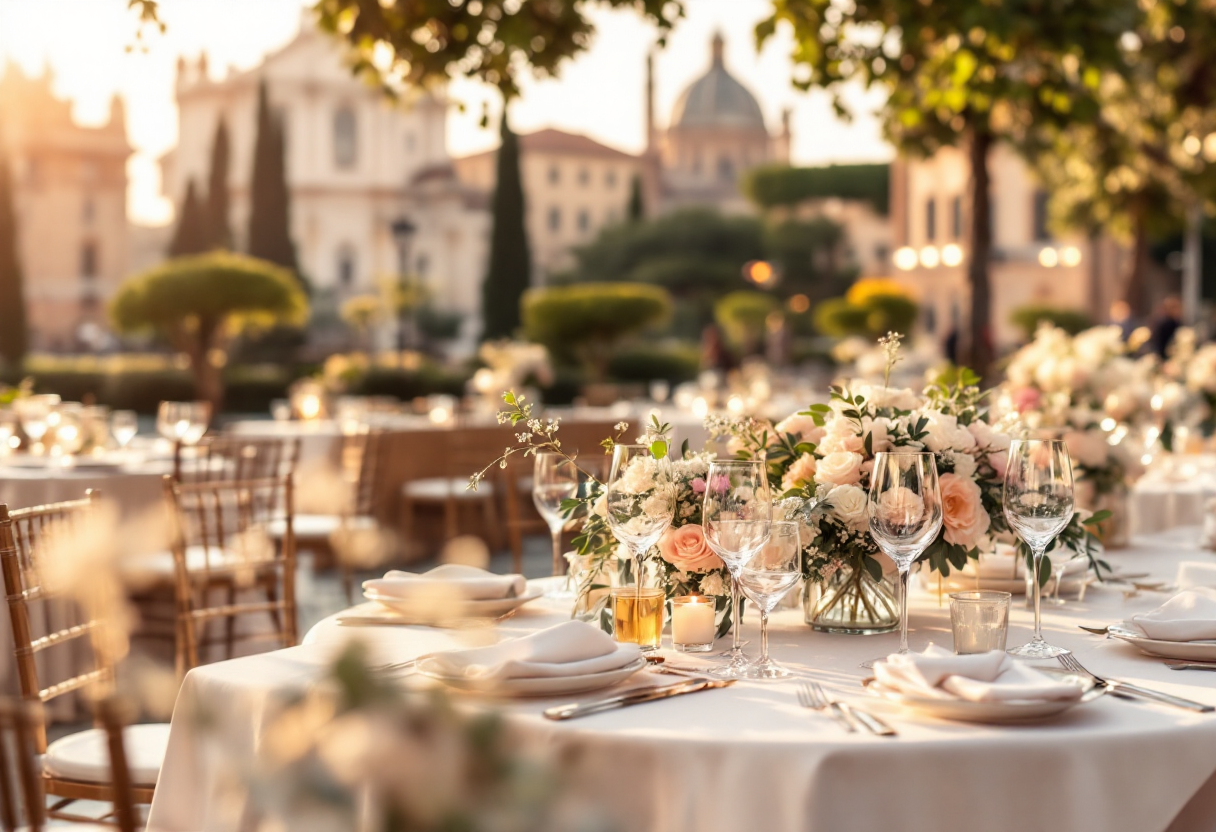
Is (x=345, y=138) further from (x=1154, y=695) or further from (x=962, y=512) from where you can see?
(x=1154, y=695)

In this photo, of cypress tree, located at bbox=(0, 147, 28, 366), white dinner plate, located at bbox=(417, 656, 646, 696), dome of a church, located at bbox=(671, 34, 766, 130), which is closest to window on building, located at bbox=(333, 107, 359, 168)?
cypress tree, located at bbox=(0, 147, 28, 366)

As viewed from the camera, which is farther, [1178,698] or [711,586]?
[711,586]

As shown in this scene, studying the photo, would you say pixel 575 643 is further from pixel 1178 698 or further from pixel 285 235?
pixel 285 235

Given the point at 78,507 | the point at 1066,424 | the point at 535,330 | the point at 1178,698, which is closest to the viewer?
the point at 1178,698

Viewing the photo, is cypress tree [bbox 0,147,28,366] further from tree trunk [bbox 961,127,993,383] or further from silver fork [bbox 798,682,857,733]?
silver fork [bbox 798,682,857,733]

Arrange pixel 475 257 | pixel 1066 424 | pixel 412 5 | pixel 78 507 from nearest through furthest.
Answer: pixel 78 507
pixel 1066 424
pixel 412 5
pixel 475 257

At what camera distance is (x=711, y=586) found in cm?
236

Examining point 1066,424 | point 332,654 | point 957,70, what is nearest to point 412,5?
point 957,70

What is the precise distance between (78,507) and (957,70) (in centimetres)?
459

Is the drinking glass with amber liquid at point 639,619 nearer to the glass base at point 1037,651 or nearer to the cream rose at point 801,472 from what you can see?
the cream rose at point 801,472

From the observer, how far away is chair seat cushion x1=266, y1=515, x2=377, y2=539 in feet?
22.6

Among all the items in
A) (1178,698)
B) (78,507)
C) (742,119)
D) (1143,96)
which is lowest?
(1178,698)

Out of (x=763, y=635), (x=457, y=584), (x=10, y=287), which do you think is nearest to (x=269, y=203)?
(x=10, y=287)

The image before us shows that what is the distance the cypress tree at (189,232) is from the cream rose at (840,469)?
4422 cm
